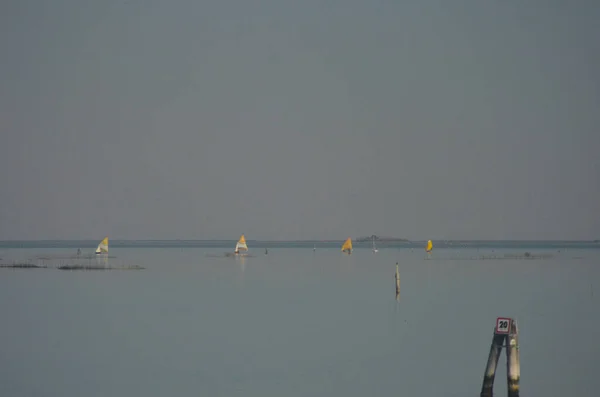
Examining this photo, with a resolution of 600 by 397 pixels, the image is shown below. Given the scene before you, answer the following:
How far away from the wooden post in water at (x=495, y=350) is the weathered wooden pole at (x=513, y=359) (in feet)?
0.30

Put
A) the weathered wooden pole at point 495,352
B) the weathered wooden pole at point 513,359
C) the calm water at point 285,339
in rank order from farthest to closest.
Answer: the calm water at point 285,339 < the weathered wooden pole at point 495,352 < the weathered wooden pole at point 513,359

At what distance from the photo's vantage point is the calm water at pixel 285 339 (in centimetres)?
2981

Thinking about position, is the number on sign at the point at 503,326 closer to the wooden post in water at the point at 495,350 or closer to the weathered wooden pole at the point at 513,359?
the wooden post in water at the point at 495,350

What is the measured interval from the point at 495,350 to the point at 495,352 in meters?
0.08

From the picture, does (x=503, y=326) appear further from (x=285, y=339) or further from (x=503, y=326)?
(x=285, y=339)

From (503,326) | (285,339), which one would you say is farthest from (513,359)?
(285,339)

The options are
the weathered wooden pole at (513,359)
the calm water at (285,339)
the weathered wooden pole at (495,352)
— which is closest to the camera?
the weathered wooden pole at (513,359)

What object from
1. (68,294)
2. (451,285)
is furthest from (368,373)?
(451,285)

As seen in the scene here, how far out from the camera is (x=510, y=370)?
26.8 m

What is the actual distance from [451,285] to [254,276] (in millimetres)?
22849

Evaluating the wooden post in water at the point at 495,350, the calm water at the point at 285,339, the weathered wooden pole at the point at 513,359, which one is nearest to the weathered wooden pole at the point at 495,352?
the wooden post in water at the point at 495,350

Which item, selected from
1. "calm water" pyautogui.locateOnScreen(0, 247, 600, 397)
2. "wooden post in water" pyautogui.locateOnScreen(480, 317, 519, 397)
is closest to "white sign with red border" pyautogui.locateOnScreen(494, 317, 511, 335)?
"wooden post in water" pyautogui.locateOnScreen(480, 317, 519, 397)

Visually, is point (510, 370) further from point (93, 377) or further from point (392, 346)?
point (93, 377)

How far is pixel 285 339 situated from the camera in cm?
4019
